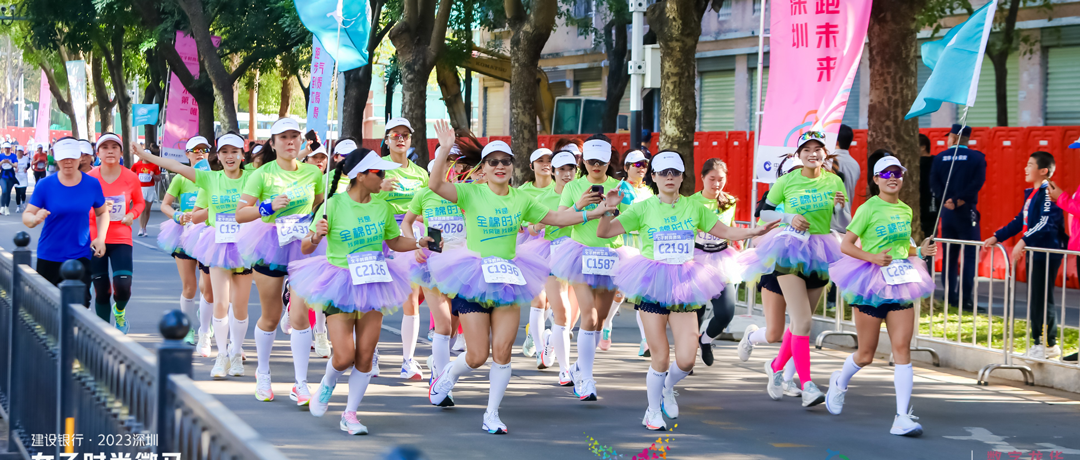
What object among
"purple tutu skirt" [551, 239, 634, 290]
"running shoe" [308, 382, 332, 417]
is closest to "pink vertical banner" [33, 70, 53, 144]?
"purple tutu skirt" [551, 239, 634, 290]

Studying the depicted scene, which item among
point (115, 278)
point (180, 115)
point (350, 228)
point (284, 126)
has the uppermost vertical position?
point (180, 115)

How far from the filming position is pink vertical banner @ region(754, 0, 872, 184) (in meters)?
10.6

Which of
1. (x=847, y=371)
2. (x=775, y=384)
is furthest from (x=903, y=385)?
(x=775, y=384)

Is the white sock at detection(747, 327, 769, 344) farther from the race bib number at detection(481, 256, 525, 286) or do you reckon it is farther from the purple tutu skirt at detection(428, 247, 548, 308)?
the race bib number at detection(481, 256, 525, 286)

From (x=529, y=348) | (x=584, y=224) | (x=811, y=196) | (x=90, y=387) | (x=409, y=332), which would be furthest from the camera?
(x=529, y=348)

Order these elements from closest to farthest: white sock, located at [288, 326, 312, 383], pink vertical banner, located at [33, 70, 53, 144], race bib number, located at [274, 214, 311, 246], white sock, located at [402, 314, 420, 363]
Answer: white sock, located at [288, 326, 312, 383], race bib number, located at [274, 214, 311, 246], white sock, located at [402, 314, 420, 363], pink vertical banner, located at [33, 70, 53, 144]

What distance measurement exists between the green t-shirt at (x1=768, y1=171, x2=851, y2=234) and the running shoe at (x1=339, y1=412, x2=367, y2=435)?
3363mm

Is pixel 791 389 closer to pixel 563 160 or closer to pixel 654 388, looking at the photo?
pixel 654 388

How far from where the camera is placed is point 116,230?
9.21 metres

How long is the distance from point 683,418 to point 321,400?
93.1 inches

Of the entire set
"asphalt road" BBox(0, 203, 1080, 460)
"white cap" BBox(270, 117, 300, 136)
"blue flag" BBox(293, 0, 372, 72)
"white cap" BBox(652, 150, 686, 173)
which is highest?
"blue flag" BBox(293, 0, 372, 72)

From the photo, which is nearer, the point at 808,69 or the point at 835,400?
the point at 835,400

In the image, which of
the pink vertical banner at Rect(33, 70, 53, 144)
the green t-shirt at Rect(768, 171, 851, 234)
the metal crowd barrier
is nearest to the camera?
the metal crowd barrier

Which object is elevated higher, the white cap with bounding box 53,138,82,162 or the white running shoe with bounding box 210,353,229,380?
the white cap with bounding box 53,138,82,162
